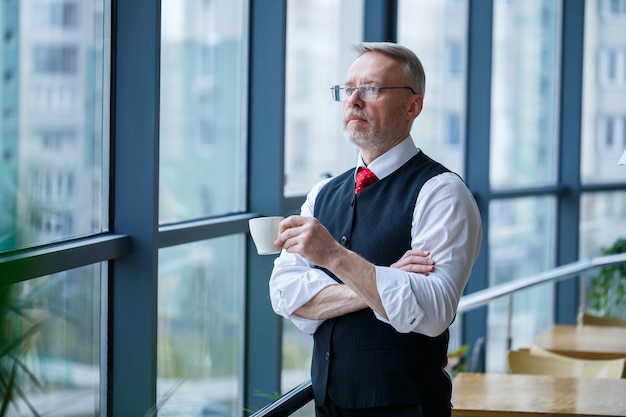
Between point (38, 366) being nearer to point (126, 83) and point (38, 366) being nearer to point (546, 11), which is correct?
point (126, 83)

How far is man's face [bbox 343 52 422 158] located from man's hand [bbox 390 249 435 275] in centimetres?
32

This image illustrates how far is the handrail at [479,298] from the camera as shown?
5.66 feet

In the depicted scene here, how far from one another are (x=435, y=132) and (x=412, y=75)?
3.82 m

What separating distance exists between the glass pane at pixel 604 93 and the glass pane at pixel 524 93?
381mm

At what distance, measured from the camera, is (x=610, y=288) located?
273 inches

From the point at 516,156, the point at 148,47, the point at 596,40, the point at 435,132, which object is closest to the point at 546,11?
the point at 596,40

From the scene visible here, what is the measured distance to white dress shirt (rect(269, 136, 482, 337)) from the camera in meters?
1.82

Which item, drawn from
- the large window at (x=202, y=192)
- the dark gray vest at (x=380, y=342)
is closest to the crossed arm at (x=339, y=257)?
the dark gray vest at (x=380, y=342)

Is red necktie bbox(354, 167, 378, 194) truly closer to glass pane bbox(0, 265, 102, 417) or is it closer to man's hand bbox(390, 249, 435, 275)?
man's hand bbox(390, 249, 435, 275)

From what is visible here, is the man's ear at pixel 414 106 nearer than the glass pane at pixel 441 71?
Yes

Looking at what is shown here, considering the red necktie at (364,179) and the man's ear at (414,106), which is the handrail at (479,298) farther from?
the man's ear at (414,106)

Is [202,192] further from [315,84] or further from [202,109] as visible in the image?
[315,84]

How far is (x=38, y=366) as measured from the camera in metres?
2.72

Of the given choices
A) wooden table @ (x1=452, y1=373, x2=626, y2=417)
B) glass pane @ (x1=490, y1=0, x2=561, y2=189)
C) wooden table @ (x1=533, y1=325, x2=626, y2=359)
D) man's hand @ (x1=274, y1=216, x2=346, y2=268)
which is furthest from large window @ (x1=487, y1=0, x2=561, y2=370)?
man's hand @ (x1=274, y1=216, x2=346, y2=268)
